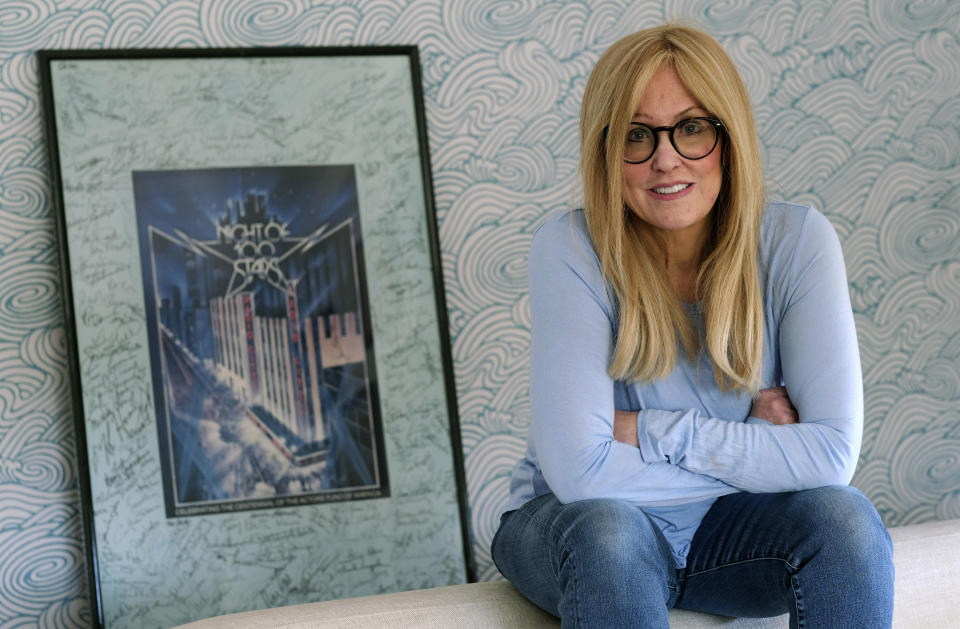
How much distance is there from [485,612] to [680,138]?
738 mm

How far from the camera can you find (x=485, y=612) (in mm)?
1539

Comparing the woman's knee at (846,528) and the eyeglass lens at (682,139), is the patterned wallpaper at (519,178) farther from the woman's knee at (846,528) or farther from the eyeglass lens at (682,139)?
the woman's knee at (846,528)

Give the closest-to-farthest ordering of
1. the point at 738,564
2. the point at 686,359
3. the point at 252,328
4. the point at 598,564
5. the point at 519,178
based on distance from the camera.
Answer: the point at 598,564 → the point at 738,564 → the point at 686,359 → the point at 252,328 → the point at 519,178

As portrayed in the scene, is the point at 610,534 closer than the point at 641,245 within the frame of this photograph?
Yes

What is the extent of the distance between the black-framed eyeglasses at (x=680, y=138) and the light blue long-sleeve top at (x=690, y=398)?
14 centimetres

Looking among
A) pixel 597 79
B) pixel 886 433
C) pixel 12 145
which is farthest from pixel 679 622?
pixel 12 145

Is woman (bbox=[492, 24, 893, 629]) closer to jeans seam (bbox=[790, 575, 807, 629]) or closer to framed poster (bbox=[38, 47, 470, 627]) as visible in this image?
jeans seam (bbox=[790, 575, 807, 629])

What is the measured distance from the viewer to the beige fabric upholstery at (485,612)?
1500mm

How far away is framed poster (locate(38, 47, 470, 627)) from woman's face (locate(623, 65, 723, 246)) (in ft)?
2.44

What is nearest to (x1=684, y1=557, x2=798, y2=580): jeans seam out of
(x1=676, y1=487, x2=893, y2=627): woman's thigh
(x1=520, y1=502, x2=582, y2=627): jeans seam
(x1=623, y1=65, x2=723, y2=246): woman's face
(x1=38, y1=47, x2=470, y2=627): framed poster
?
(x1=676, y1=487, x2=893, y2=627): woman's thigh

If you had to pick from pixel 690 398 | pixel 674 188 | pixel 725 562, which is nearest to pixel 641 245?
pixel 674 188

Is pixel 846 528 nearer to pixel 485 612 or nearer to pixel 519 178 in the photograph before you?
pixel 485 612

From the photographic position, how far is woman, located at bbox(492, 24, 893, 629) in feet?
4.51

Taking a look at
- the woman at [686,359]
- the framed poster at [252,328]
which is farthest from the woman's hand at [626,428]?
the framed poster at [252,328]
